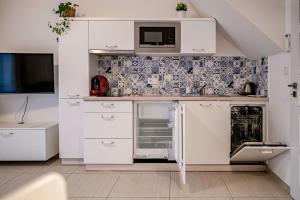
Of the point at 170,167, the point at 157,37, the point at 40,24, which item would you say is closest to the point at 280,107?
the point at 170,167

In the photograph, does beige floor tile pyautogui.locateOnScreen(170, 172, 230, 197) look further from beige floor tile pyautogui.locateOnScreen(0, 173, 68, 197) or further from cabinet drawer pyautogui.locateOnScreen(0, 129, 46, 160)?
cabinet drawer pyautogui.locateOnScreen(0, 129, 46, 160)

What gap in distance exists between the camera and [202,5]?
4.07 metres

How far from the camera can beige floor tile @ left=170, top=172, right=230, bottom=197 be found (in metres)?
3.09

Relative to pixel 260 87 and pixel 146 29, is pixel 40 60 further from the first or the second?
pixel 260 87

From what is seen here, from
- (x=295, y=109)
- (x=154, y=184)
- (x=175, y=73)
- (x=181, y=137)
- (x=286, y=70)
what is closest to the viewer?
(x=295, y=109)

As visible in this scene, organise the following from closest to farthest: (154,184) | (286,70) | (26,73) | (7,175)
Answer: (286,70), (154,184), (7,175), (26,73)

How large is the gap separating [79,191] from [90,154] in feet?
2.38

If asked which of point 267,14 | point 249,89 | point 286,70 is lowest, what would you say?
point 249,89

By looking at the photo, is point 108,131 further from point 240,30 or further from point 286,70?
point 286,70

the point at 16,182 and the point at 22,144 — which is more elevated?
the point at 22,144

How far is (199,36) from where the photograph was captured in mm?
4023

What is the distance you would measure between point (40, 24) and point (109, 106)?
1.75m

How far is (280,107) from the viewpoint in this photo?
334 centimetres

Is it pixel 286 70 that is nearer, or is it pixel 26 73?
pixel 286 70
